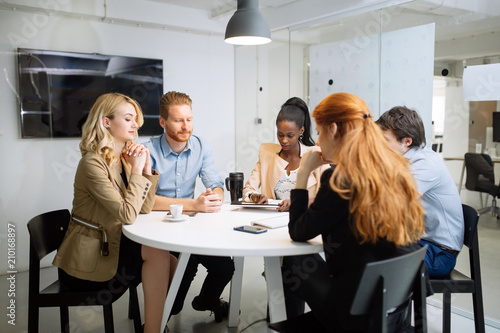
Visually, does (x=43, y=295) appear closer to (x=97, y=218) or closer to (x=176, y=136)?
(x=97, y=218)

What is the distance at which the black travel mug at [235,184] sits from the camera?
2.45m

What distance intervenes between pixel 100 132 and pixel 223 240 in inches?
34.6

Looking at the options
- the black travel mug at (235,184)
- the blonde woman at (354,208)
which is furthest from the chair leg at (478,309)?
the black travel mug at (235,184)

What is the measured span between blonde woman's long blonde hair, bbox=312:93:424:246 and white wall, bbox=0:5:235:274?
10.2ft

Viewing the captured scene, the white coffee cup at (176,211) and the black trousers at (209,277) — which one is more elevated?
the white coffee cup at (176,211)

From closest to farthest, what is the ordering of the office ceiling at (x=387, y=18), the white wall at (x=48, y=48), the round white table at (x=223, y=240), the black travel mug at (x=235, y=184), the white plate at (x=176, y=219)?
the round white table at (x=223, y=240), the white plate at (x=176, y=219), the black travel mug at (x=235, y=184), the office ceiling at (x=387, y=18), the white wall at (x=48, y=48)

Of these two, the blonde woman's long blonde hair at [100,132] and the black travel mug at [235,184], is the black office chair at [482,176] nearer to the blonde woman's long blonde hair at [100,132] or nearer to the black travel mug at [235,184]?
the black travel mug at [235,184]

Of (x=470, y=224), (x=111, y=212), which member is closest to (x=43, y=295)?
(x=111, y=212)

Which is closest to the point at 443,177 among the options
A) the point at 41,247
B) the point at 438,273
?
the point at 438,273

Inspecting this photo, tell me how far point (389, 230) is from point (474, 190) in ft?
6.68

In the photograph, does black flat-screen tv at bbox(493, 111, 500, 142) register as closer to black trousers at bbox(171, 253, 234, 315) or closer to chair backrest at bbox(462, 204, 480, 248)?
chair backrest at bbox(462, 204, 480, 248)

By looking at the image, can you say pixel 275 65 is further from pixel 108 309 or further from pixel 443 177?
pixel 108 309

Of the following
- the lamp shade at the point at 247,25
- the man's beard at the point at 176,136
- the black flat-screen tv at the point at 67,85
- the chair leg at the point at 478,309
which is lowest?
the chair leg at the point at 478,309

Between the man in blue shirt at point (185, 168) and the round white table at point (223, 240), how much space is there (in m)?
0.34
